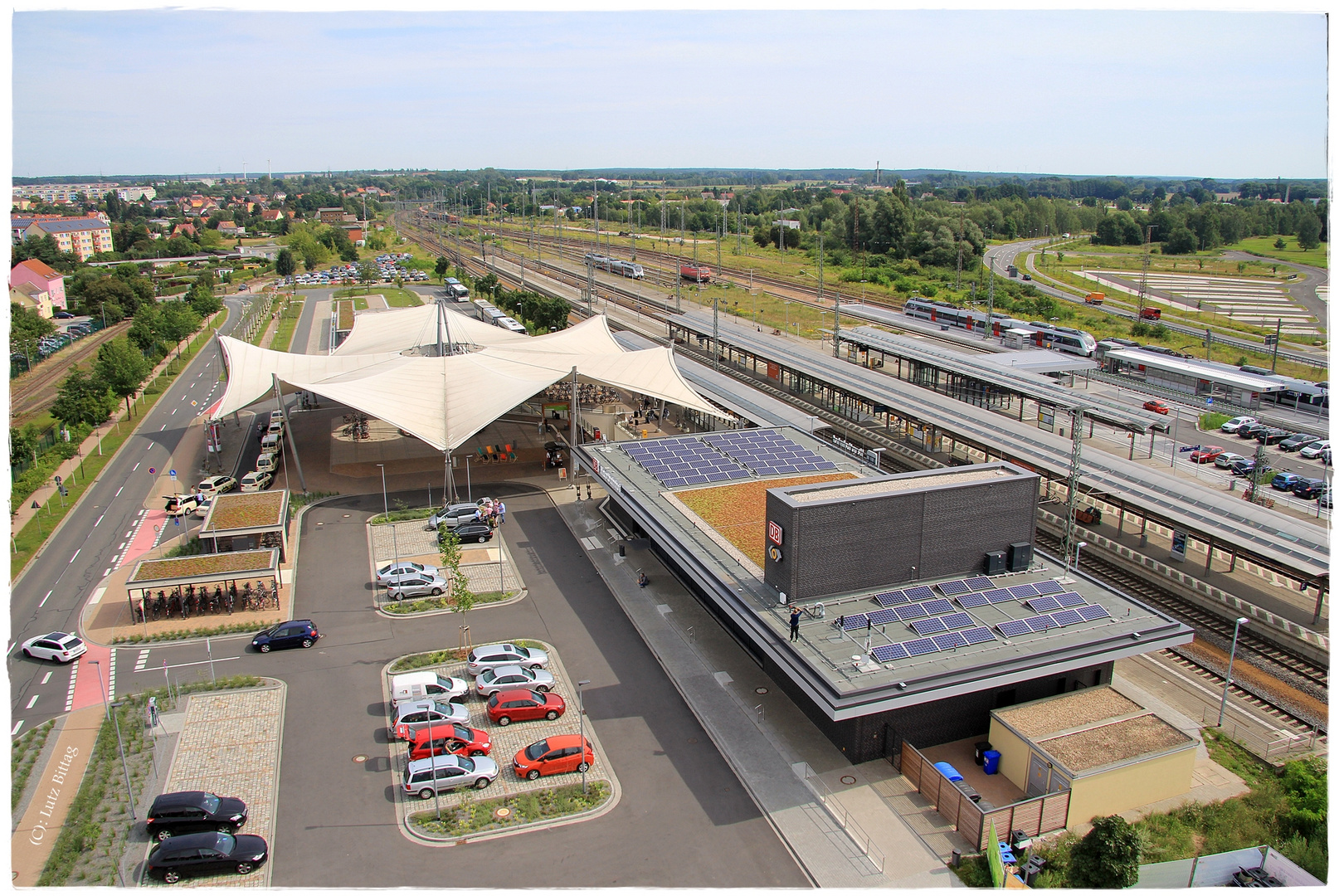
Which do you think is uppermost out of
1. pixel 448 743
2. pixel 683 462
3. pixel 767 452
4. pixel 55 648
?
pixel 767 452

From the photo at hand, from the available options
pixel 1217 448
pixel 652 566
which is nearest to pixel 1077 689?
pixel 652 566

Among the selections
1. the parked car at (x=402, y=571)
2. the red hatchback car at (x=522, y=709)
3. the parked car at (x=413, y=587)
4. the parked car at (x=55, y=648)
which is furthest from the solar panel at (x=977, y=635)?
the parked car at (x=55, y=648)

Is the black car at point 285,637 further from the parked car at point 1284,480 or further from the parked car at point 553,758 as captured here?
the parked car at point 1284,480

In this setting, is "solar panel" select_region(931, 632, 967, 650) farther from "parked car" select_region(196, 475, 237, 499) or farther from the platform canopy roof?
"parked car" select_region(196, 475, 237, 499)

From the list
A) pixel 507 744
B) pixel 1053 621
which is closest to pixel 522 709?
pixel 507 744

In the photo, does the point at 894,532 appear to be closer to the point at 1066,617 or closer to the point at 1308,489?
the point at 1066,617

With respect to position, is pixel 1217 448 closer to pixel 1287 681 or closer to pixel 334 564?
pixel 1287 681

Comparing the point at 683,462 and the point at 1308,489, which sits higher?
the point at 683,462
